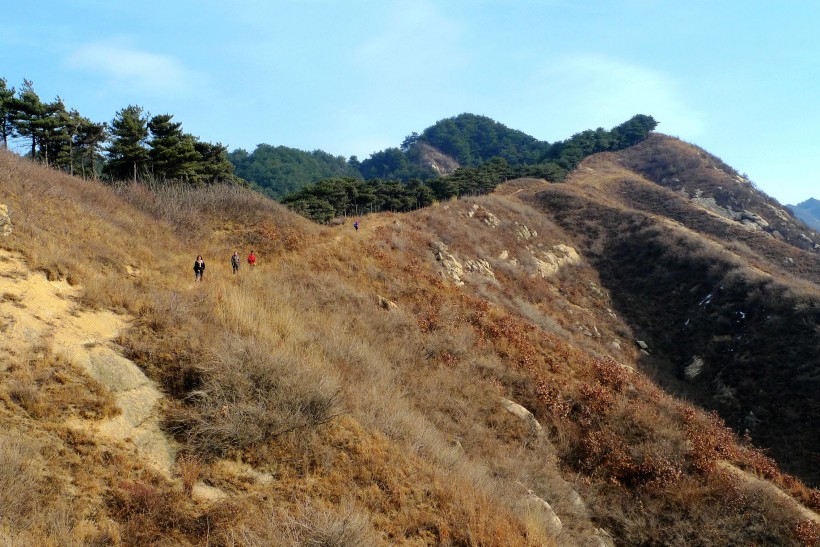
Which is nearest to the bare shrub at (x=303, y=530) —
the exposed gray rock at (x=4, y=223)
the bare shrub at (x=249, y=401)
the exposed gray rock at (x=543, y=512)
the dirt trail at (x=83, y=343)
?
the bare shrub at (x=249, y=401)

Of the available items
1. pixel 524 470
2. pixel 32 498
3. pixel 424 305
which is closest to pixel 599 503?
pixel 524 470

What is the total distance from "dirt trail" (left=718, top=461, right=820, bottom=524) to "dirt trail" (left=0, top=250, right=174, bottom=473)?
1274 centimetres

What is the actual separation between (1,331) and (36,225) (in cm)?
537

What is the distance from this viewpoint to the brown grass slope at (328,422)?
5258 mm

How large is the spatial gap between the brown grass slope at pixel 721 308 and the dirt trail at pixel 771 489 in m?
8.12

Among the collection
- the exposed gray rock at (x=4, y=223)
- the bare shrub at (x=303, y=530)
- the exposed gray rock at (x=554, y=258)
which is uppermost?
the exposed gray rock at (x=554, y=258)

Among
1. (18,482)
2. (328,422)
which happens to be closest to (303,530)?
(328,422)

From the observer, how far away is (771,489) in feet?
33.3

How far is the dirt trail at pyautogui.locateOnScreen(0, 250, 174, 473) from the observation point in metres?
6.09

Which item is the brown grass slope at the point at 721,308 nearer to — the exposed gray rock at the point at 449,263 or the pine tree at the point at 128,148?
the exposed gray rock at the point at 449,263

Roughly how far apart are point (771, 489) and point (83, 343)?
1514 cm

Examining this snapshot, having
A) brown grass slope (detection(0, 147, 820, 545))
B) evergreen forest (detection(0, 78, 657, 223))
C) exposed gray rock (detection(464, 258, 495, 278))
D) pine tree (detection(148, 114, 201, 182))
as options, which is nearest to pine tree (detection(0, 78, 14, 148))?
evergreen forest (detection(0, 78, 657, 223))

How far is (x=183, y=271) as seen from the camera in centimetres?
1356

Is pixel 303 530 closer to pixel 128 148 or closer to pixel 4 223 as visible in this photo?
pixel 4 223
